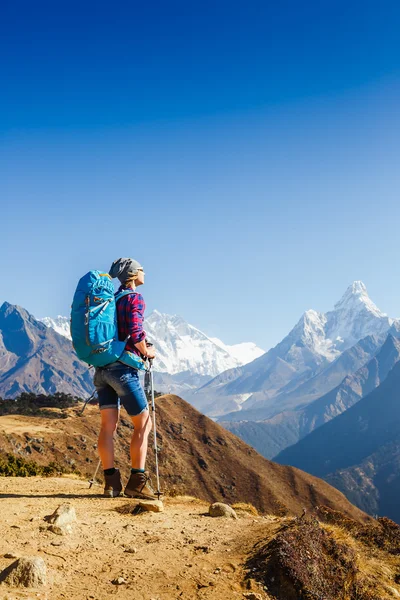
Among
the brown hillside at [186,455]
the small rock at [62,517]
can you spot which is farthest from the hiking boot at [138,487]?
the brown hillside at [186,455]

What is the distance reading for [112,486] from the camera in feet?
28.2

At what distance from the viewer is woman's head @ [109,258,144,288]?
866 cm

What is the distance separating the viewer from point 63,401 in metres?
73.3

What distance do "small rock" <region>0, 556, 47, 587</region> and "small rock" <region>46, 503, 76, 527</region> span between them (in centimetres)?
143

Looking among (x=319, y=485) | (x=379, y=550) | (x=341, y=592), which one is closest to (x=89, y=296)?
(x=341, y=592)

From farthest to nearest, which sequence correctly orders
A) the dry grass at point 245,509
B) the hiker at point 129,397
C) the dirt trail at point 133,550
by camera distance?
the dry grass at point 245,509 < the hiker at point 129,397 < the dirt trail at point 133,550

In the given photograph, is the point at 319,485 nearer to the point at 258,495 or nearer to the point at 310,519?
the point at 258,495

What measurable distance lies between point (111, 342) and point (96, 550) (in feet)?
10.1

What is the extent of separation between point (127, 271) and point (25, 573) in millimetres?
5099

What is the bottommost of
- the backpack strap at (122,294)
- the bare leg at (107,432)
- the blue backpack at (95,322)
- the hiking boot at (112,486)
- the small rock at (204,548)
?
the hiking boot at (112,486)

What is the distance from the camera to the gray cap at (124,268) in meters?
8.66

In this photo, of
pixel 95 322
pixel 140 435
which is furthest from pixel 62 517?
pixel 95 322

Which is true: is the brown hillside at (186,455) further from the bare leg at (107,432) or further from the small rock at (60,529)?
the small rock at (60,529)

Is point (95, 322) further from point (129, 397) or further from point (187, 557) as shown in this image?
point (187, 557)
